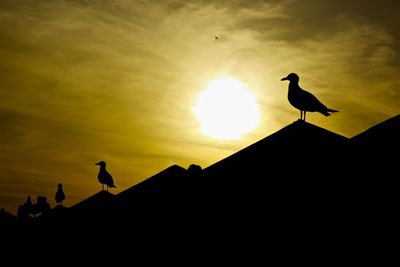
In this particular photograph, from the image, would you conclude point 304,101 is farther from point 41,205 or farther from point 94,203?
point 41,205

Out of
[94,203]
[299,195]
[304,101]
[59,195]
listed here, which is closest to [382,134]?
[299,195]

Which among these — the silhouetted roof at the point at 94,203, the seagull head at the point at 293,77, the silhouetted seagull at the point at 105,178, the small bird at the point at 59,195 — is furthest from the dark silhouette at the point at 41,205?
the seagull head at the point at 293,77

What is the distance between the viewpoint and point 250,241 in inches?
336

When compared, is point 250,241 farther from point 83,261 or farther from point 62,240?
point 62,240

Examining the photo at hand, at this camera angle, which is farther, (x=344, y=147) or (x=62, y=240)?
(x=62, y=240)

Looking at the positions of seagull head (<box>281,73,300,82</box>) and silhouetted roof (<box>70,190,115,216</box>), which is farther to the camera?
silhouetted roof (<box>70,190,115,216</box>)

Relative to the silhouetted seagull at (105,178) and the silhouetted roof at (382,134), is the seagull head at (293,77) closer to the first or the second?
the silhouetted roof at (382,134)

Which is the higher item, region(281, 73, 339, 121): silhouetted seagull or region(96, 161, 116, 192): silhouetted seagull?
region(96, 161, 116, 192): silhouetted seagull

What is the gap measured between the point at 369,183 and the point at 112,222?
31.3ft

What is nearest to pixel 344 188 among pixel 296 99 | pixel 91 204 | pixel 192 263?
pixel 192 263

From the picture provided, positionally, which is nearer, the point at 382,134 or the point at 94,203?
the point at 382,134

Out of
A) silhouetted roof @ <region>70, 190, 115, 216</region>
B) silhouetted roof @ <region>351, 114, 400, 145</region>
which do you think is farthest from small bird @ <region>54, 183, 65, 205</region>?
silhouetted roof @ <region>351, 114, 400, 145</region>

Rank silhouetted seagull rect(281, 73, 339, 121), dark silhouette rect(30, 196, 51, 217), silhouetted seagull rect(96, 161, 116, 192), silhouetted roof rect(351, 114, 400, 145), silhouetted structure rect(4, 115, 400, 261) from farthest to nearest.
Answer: dark silhouette rect(30, 196, 51, 217)
silhouetted seagull rect(96, 161, 116, 192)
silhouetted seagull rect(281, 73, 339, 121)
silhouetted roof rect(351, 114, 400, 145)
silhouetted structure rect(4, 115, 400, 261)

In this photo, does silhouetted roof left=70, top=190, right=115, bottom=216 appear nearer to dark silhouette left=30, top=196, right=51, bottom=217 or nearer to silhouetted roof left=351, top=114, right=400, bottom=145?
silhouetted roof left=351, top=114, right=400, bottom=145
